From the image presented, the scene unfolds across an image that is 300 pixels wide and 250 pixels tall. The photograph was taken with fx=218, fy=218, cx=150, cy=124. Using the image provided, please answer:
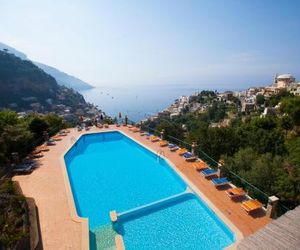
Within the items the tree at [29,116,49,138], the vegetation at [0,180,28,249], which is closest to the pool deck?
the vegetation at [0,180,28,249]

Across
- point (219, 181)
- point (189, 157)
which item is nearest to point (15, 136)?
point (189, 157)

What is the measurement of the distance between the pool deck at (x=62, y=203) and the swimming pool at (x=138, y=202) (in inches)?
20.5

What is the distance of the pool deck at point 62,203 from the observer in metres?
7.34

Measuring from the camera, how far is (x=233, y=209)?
346 inches

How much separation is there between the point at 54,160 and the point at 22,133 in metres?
2.51

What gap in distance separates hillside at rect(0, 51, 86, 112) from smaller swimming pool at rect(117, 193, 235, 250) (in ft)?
227

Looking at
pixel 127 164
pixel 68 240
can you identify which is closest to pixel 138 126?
pixel 127 164

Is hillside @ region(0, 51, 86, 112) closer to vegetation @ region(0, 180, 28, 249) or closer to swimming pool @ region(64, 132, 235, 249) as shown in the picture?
swimming pool @ region(64, 132, 235, 249)

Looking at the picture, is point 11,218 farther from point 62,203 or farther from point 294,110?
point 294,110

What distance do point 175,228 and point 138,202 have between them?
2.29 meters

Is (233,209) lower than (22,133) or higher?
lower

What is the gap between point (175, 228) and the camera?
8.23m

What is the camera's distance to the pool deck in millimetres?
7340

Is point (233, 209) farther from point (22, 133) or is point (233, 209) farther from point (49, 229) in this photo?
point (22, 133)
